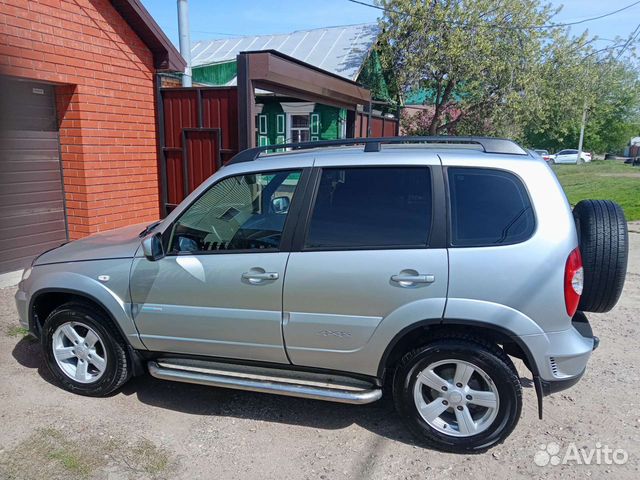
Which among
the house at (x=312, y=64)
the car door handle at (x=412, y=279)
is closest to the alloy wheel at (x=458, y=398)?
the car door handle at (x=412, y=279)

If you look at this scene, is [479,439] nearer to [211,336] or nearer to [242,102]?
[211,336]

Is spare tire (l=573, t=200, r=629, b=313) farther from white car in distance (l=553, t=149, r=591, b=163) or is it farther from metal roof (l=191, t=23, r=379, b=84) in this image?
white car in distance (l=553, t=149, r=591, b=163)

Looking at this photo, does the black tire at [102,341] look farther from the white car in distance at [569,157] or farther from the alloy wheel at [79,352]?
the white car in distance at [569,157]

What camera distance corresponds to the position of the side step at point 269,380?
3.06 meters

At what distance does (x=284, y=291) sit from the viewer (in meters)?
3.06

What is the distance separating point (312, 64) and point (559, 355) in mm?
13854

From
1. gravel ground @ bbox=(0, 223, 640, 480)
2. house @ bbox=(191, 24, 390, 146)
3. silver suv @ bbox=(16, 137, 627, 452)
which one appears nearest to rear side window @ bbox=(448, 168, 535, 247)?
silver suv @ bbox=(16, 137, 627, 452)

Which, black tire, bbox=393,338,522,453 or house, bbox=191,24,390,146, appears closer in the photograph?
black tire, bbox=393,338,522,453

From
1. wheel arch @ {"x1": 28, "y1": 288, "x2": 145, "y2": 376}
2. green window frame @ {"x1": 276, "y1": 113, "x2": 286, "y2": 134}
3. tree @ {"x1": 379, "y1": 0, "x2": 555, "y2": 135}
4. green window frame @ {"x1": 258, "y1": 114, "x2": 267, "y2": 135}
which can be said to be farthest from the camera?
green window frame @ {"x1": 258, "y1": 114, "x2": 267, "y2": 135}

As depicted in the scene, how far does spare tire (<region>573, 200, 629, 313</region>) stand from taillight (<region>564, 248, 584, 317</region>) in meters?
0.23

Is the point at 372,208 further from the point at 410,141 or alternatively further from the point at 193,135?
the point at 193,135

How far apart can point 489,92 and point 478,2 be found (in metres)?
2.91

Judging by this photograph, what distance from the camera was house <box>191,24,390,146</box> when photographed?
15.6 metres

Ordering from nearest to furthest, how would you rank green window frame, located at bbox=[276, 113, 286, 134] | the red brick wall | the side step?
the side step
the red brick wall
green window frame, located at bbox=[276, 113, 286, 134]
